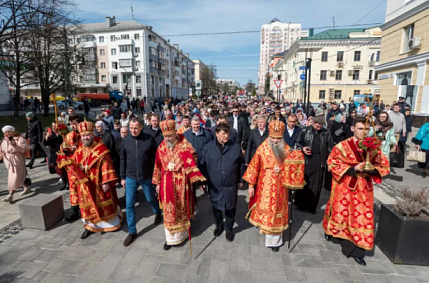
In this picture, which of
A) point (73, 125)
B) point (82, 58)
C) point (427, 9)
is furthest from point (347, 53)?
point (73, 125)

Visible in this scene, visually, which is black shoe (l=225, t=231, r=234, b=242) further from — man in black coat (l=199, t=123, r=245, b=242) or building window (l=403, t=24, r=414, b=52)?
building window (l=403, t=24, r=414, b=52)

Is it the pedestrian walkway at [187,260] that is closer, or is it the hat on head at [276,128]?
the pedestrian walkway at [187,260]

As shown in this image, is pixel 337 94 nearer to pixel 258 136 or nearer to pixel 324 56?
pixel 324 56

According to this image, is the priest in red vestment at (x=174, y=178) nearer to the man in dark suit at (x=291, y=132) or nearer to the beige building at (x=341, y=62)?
the man in dark suit at (x=291, y=132)

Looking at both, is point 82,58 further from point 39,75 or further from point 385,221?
point 385,221

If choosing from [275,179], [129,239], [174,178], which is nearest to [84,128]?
[174,178]

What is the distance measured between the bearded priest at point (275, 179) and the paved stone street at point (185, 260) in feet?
1.51

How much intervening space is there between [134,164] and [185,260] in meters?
1.76

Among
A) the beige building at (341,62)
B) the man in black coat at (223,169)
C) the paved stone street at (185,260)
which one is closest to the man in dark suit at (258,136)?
the man in black coat at (223,169)

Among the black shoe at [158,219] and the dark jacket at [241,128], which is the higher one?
the dark jacket at [241,128]

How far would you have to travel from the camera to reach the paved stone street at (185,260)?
3.33m

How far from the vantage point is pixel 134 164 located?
14.0 feet

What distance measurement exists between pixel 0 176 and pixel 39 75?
1262cm

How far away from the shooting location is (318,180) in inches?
199
